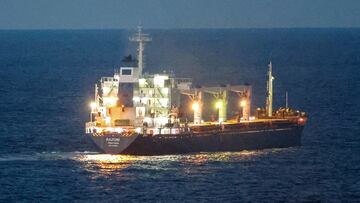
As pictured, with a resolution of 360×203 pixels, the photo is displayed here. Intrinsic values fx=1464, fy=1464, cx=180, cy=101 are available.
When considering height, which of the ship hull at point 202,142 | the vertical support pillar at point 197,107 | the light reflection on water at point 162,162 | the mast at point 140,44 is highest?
the mast at point 140,44

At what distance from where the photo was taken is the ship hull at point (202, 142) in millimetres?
122625

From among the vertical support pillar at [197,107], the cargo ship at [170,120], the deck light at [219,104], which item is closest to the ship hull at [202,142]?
the cargo ship at [170,120]

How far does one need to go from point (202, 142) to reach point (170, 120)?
3.44 metres

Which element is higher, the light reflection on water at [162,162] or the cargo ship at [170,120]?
the cargo ship at [170,120]

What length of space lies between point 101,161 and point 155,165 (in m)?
5.19

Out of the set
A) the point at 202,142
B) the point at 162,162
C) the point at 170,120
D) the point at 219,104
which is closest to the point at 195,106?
the point at 219,104

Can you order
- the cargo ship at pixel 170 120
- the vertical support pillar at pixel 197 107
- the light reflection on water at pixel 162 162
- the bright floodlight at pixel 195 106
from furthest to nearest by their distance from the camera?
the vertical support pillar at pixel 197 107 < the bright floodlight at pixel 195 106 < the cargo ship at pixel 170 120 < the light reflection on water at pixel 162 162

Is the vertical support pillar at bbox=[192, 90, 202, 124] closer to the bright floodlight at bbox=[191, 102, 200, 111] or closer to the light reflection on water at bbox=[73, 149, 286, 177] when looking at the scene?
the bright floodlight at bbox=[191, 102, 200, 111]

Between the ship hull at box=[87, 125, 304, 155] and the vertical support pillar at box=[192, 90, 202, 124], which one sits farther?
the vertical support pillar at box=[192, 90, 202, 124]

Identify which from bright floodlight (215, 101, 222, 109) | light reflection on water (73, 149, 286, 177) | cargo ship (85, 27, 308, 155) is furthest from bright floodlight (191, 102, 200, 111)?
light reflection on water (73, 149, 286, 177)

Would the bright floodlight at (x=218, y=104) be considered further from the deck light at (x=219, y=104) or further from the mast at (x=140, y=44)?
the mast at (x=140, y=44)

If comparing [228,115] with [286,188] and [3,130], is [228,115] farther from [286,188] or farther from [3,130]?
[286,188]

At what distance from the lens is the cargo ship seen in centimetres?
12356

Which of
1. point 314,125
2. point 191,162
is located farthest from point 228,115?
point 191,162
